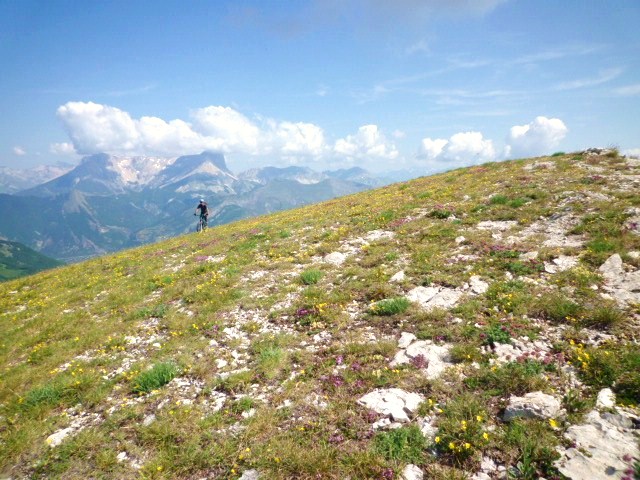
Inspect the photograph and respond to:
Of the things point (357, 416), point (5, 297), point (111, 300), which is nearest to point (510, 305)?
point (357, 416)

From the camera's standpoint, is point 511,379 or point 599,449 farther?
point 511,379

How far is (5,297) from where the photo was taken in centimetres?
2055

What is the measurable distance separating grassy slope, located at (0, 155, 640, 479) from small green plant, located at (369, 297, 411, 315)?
15 centimetres

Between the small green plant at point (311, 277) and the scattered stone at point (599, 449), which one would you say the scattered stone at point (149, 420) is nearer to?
the small green plant at point (311, 277)

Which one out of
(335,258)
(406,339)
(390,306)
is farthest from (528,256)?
(335,258)

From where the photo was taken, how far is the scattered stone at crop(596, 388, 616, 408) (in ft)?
19.3

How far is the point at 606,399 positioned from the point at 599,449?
4.04 feet

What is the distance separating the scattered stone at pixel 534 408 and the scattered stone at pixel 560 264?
5962 mm

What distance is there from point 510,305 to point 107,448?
408 inches

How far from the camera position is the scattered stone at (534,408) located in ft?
19.4

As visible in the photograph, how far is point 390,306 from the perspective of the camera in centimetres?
1031

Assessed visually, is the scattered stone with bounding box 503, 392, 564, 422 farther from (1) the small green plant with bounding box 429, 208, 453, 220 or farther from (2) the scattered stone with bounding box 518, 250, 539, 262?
(1) the small green plant with bounding box 429, 208, 453, 220

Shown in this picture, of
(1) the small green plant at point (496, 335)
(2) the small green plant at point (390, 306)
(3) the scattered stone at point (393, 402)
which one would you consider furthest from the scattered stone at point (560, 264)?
(3) the scattered stone at point (393, 402)

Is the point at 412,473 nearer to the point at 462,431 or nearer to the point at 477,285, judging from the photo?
the point at 462,431
